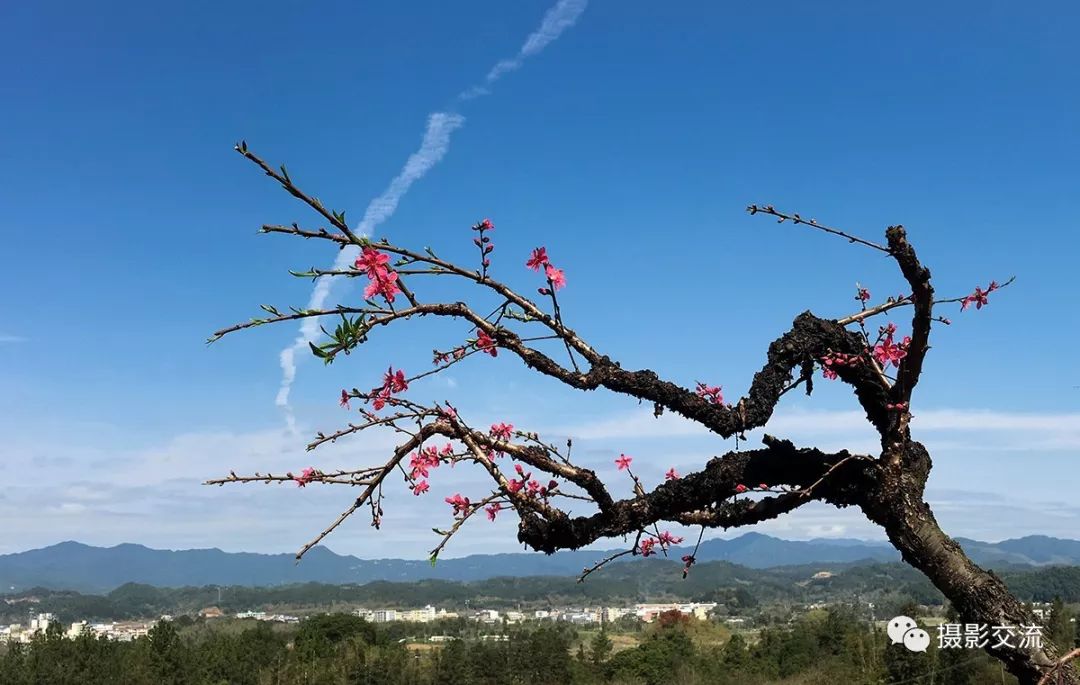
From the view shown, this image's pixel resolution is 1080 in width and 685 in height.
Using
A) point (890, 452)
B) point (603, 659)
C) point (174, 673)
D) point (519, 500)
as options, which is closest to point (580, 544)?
point (519, 500)

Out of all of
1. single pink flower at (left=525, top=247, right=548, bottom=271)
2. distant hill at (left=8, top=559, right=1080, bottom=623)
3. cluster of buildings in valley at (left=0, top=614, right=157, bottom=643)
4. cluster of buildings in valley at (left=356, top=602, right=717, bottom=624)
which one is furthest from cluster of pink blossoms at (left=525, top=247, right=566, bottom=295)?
distant hill at (left=8, top=559, right=1080, bottom=623)

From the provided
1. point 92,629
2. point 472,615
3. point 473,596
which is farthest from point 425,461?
point 473,596

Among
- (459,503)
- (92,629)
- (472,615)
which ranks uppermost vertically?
(459,503)

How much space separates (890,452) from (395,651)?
2080 inches

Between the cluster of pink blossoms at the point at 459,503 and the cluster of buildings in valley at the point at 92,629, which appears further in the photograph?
the cluster of buildings in valley at the point at 92,629

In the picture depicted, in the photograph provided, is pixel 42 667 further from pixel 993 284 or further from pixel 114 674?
pixel 993 284

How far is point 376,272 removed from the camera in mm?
2627

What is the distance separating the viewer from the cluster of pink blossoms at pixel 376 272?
2.62 meters

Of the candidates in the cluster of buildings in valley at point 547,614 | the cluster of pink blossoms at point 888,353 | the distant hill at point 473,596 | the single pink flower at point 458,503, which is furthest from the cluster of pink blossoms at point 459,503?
the distant hill at point 473,596

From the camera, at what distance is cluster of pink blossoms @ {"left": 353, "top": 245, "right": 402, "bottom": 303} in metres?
2.62

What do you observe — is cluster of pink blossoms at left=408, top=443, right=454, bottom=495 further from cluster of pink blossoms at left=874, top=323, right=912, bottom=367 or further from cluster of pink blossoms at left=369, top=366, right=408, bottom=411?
cluster of pink blossoms at left=874, top=323, right=912, bottom=367

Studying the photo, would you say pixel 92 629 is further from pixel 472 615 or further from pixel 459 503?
pixel 472 615

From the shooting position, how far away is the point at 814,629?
52562 millimetres

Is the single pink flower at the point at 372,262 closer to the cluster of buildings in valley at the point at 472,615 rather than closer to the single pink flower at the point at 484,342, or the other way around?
the single pink flower at the point at 484,342
